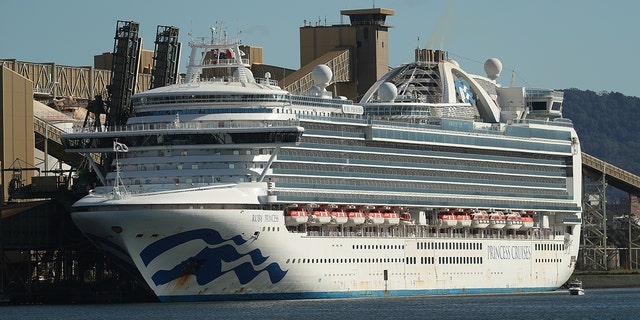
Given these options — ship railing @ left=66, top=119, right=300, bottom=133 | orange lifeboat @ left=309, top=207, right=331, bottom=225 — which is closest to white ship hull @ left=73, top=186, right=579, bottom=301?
orange lifeboat @ left=309, top=207, right=331, bottom=225

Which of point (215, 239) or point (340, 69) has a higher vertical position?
point (340, 69)

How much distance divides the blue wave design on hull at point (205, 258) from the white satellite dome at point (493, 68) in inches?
1346

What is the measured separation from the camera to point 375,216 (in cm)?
8681

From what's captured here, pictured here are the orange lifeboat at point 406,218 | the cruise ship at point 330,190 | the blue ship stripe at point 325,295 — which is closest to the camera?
the cruise ship at point 330,190

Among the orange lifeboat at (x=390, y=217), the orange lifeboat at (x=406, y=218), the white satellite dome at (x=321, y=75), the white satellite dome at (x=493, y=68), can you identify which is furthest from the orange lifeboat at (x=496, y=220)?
the white satellite dome at (x=493, y=68)

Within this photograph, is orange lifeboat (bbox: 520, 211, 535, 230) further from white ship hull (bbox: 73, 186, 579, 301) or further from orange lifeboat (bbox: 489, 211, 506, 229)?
white ship hull (bbox: 73, 186, 579, 301)

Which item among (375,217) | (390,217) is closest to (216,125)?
(375,217)

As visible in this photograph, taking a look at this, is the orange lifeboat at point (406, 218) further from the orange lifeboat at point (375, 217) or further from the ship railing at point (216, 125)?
the ship railing at point (216, 125)

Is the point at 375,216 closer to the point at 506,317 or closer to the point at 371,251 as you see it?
the point at 371,251

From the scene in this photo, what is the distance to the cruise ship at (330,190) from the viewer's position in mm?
77750

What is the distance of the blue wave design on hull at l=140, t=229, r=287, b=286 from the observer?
76750mm

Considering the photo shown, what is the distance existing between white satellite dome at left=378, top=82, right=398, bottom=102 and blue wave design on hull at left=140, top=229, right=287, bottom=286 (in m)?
19.3

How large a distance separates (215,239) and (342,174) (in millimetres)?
10718

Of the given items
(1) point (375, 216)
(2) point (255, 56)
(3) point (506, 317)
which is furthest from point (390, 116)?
(2) point (255, 56)
